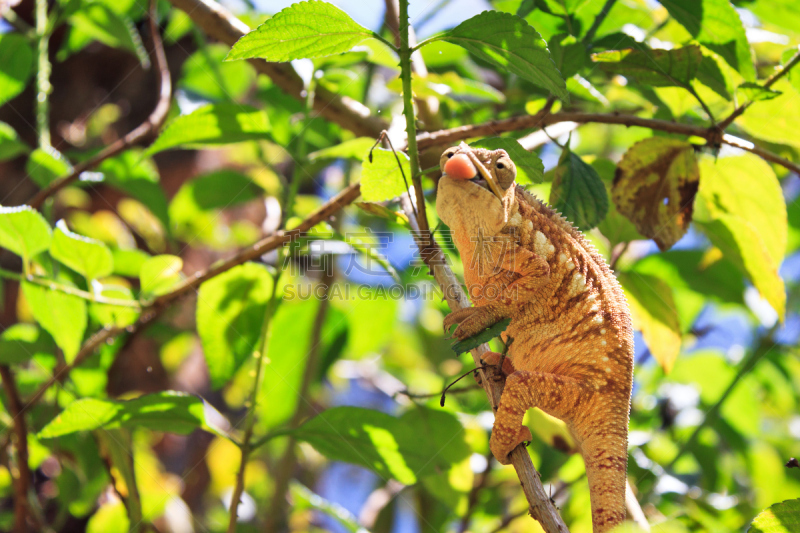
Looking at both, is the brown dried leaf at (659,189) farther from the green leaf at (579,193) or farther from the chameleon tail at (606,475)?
the chameleon tail at (606,475)

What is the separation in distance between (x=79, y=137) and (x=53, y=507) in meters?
1.37

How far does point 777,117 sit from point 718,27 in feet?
0.78

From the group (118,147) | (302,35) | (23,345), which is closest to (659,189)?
(302,35)

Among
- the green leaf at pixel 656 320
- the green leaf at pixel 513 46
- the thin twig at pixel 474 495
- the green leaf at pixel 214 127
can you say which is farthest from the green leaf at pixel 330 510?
the green leaf at pixel 513 46

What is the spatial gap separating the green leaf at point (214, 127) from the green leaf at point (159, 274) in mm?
243

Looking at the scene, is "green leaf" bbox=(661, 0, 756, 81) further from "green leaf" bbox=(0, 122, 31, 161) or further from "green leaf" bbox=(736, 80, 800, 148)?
"green leaf" bbox=(0, 122, 31, 161)

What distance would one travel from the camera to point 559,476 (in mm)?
1785

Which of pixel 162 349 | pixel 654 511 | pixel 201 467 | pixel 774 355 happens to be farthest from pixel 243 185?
pixel 774 355

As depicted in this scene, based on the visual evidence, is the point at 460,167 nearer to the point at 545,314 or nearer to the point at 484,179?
the point at 484,179

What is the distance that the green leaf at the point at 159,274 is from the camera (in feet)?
4.44

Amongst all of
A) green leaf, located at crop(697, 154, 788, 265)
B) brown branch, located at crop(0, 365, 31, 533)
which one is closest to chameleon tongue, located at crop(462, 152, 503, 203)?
green leaf, located at crop(697, 154, 788, 265)

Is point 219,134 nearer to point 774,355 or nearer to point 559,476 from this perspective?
point 559,476

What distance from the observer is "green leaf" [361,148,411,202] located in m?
0.98

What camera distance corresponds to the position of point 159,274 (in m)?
1.40
